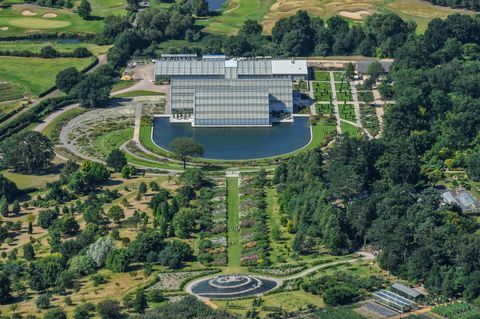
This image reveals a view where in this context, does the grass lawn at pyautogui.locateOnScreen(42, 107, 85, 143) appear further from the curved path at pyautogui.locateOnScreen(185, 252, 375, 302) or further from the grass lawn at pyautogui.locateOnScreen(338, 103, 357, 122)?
the curved path at pyautogui.locateOnScreen(185, 252, 375, 302)

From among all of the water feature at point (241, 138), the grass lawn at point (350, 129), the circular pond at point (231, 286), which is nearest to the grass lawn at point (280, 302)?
the circular pond at point (231, 286)

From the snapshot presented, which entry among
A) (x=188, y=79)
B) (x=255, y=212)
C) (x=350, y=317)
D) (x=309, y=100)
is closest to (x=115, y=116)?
(x=188, y=79)

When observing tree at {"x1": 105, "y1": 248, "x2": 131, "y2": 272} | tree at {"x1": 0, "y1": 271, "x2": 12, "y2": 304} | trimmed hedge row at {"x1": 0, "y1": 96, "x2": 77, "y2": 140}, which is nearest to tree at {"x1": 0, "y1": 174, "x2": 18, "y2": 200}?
trimmed hedge row at {"x1": 0, "y1": 96, "x2": 77, "y2": 140}

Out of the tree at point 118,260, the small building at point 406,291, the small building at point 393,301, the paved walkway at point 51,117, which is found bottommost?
the small building at point 393,301

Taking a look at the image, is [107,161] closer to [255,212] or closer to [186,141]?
[186,141]

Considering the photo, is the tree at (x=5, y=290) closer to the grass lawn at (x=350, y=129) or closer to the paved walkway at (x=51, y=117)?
the paved walkway at (x=51, y=117)

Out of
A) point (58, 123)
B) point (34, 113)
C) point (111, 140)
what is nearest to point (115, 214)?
point (111, 140)
